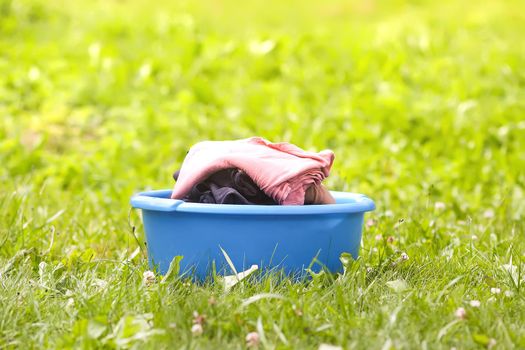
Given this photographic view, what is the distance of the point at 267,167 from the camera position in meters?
2.14

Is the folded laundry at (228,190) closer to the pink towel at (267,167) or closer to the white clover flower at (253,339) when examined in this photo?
the pink towel at (267,167)

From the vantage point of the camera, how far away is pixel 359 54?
236 inches

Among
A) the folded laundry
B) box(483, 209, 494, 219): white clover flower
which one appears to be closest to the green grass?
box(483, 209, 494, 219): white clover flower

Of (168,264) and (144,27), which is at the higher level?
(144,27)

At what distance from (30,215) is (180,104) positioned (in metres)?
2.38

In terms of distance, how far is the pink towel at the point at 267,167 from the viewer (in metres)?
2.14

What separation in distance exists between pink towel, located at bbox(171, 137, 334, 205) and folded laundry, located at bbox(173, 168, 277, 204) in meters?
0.04

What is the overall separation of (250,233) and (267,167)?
0.20m

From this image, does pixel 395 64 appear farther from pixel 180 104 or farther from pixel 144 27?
pixel 144 27

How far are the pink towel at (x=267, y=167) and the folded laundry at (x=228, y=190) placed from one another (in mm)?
41

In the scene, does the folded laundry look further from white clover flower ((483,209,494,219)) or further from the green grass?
white clover flower ((483,209,494,219))

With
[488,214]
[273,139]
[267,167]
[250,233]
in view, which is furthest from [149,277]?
[273,139]

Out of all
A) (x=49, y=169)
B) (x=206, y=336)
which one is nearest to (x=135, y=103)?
(x=49, y=169)

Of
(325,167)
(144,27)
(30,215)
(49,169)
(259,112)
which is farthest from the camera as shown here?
(144,27)
